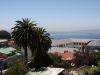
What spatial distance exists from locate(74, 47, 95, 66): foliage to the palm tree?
11.7 metres

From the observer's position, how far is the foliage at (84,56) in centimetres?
3903

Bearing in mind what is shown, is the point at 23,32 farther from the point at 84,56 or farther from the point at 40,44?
the point at 84,56

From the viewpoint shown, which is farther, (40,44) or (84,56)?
(84,56)

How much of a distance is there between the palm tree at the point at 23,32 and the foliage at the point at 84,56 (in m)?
11.7

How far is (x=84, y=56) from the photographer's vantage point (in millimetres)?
39625

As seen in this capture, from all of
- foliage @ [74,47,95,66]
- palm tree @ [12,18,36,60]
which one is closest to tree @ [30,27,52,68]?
palm tree @ [12,18,36,60]

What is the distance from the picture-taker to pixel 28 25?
36.7 meters

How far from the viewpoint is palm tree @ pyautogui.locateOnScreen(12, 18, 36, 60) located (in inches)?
1409

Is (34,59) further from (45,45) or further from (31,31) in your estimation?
(31,31)

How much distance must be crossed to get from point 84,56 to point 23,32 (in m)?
14.6

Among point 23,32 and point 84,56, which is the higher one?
point 23,32

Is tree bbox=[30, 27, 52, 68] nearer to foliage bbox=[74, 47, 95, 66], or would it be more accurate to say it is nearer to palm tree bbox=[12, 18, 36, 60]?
palm tree bbox=[12, 18, 36, 60]

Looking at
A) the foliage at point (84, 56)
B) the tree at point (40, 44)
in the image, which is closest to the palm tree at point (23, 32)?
the tree at point (40, 44)

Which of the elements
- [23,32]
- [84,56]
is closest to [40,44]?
[23,32]
